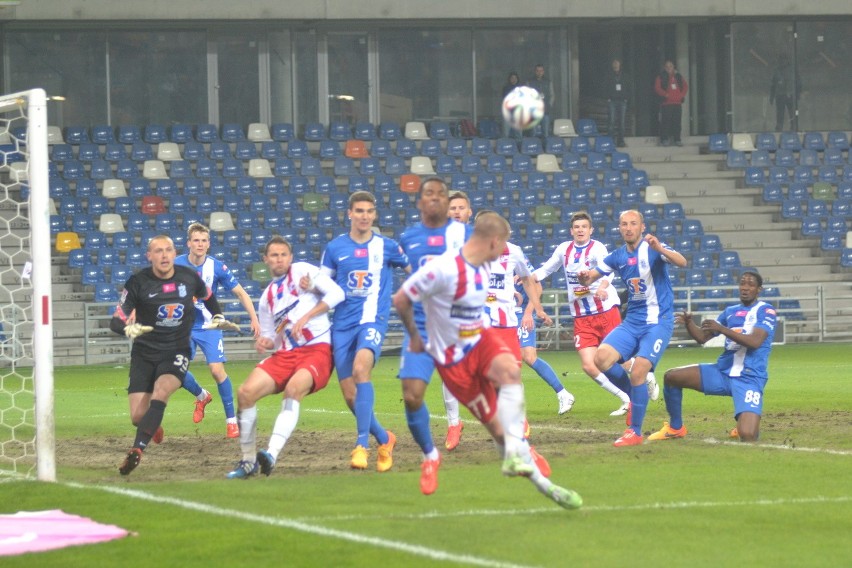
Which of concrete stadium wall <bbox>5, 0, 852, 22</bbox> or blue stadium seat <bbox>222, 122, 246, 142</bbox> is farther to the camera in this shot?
Answer: blue stadium seat <bbox>222, 122, 246, 142</bbox>

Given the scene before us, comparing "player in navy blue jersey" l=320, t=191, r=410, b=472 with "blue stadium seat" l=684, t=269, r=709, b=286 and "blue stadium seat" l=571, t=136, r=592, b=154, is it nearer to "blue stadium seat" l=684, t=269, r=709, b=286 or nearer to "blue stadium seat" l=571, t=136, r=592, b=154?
"blue stadium seat" l=684, t=269, r=709, b=286

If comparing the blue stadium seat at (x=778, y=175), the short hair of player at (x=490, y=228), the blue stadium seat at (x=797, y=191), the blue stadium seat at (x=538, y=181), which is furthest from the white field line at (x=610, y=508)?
the blue stadium seat at (x=778, y=175)

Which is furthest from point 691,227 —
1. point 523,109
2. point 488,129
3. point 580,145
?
point 523,109

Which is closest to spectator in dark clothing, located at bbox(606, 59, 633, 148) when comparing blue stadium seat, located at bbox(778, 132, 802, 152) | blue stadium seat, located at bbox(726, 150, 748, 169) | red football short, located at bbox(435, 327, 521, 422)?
blue stadium seat, located at bbox(726, 150, 748, 169)

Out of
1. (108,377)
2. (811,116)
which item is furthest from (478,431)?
(811,116)

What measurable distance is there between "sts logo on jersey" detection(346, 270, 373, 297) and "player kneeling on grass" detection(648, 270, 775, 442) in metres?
3.13

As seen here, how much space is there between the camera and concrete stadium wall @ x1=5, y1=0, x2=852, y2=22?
33.2 meters

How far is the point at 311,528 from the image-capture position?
8000 mm

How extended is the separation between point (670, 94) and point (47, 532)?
31.1 m

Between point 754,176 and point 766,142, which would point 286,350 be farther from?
point 766,142

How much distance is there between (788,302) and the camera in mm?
31641

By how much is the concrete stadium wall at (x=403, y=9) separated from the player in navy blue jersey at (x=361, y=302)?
23.8m

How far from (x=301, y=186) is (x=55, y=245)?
5.88 meters

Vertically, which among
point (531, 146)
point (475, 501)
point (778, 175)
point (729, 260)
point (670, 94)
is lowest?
point (475, 501)
